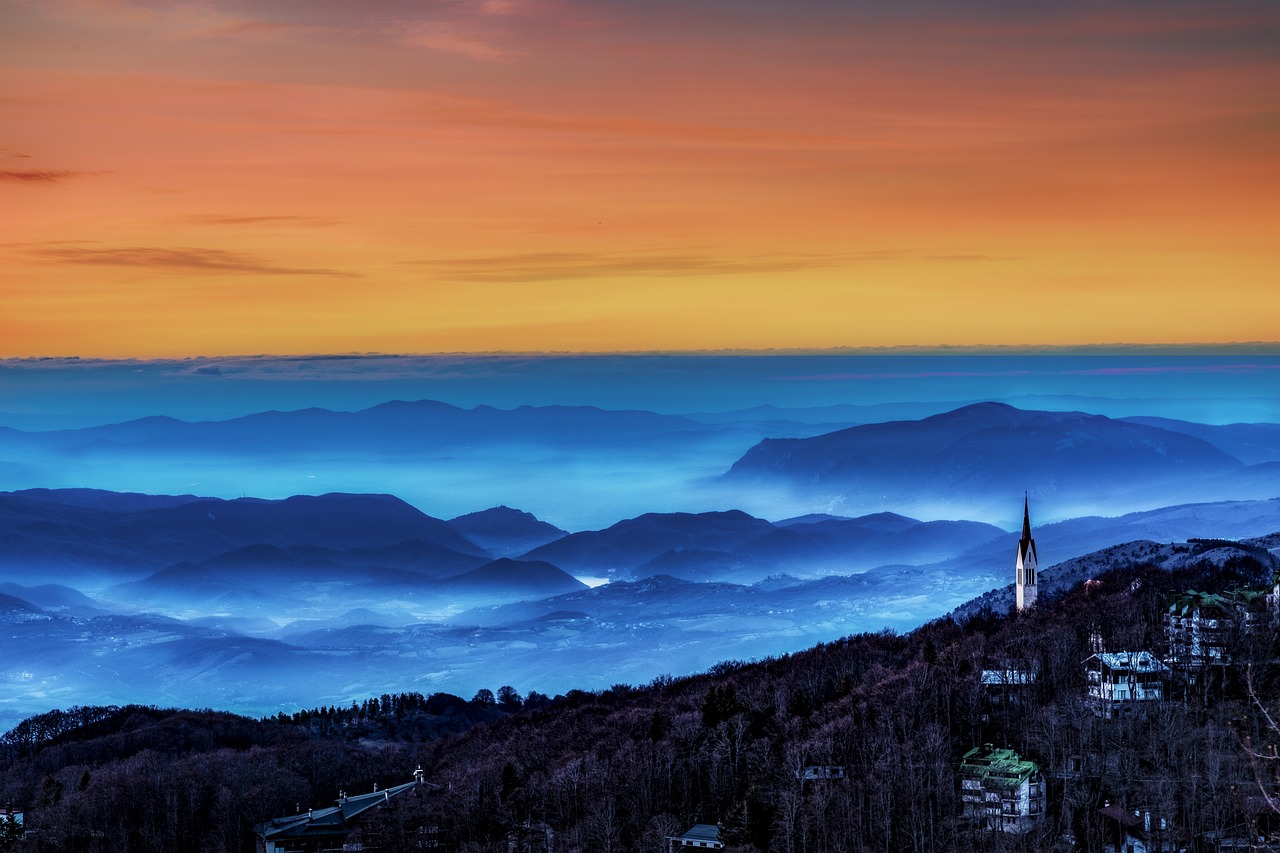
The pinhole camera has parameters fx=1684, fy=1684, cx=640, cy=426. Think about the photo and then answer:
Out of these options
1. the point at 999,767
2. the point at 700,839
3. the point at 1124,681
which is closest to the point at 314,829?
the point at 700,839

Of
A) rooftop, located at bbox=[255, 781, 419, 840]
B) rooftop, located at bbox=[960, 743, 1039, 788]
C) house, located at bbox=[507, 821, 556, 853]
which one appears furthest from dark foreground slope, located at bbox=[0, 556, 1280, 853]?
rooftop, located at bbox=[255, 781, 419, 840]

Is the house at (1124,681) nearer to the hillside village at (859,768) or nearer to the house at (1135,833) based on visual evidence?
the hillside village at (859,768)

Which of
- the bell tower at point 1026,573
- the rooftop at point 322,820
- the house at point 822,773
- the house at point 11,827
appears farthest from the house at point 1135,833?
the bell tower at point 1026,573

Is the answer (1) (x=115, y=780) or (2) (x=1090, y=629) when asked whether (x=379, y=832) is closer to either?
(1) (x=115, y=780)

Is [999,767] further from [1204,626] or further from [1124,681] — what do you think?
[1204,626]

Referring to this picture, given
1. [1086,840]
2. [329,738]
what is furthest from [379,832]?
[329,738]

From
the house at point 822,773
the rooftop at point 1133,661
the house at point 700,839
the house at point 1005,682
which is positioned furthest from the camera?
the house at point 1005,682
